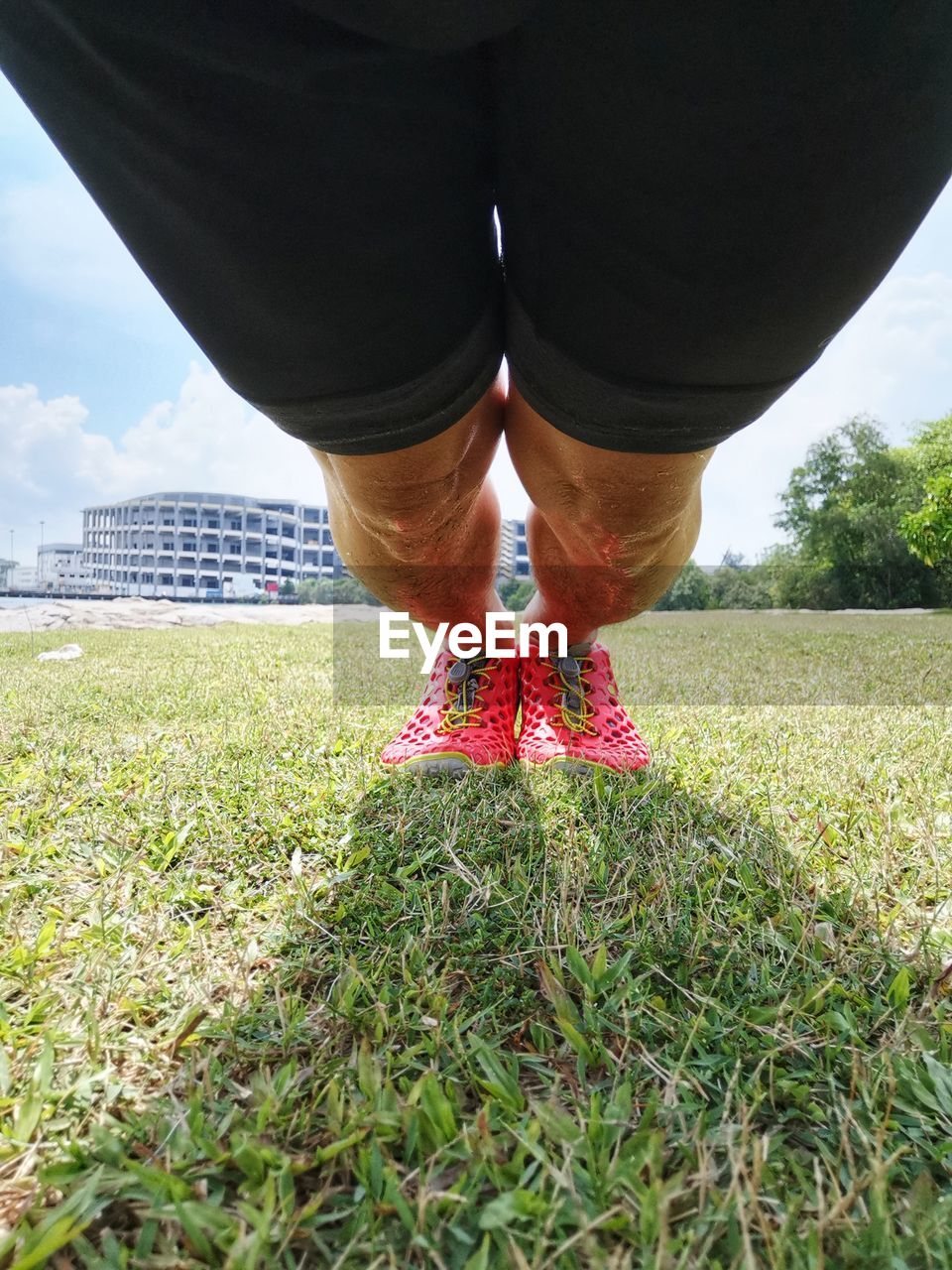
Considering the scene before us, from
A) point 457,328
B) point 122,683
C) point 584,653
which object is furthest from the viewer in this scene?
point 122,683

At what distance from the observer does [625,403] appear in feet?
2.45

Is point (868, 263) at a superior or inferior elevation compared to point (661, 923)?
superior

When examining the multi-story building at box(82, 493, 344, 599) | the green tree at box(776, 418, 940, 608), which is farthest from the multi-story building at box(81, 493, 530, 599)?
the green tree at box(776, 418, 940, 608)

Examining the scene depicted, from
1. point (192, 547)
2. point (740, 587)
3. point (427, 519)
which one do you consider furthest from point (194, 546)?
point (427, 519)

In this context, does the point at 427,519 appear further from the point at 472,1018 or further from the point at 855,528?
the point at 855,528

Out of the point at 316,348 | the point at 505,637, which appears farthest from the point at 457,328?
the point at 505,637

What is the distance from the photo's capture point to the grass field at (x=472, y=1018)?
452 mm

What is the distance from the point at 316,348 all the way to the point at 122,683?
2.57m

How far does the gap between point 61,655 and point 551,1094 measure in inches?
194

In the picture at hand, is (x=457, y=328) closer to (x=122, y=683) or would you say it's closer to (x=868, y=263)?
(x=868, y=263)

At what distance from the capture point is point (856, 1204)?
46 centimetres

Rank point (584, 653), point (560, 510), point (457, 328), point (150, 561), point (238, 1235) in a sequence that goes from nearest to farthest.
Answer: point (238, 1235)
point (457, 328)
point (560, 510)
point (584, 653)
point (150, 561)

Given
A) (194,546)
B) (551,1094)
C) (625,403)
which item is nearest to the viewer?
(551,1094)

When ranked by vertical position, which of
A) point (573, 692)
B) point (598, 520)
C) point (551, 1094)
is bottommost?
point (551, 1094)
